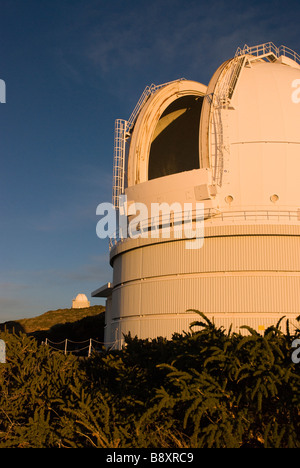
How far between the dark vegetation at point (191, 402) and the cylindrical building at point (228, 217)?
28.1 feet

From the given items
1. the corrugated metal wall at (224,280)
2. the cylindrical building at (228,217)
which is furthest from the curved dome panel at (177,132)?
the corrugated metal wall at (224,280)

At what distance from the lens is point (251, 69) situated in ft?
66.5

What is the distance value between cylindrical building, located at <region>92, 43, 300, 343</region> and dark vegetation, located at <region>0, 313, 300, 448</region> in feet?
28.1

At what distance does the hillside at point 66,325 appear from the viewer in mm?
39656

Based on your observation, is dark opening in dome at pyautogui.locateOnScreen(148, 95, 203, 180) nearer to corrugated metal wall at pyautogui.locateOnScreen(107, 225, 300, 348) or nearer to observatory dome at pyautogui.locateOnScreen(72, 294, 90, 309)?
corrugated metal wall at pyautogui.locateOnScreen(107, 225, 300, 348)

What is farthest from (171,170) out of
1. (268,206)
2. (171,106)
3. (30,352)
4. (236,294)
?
(30,352)

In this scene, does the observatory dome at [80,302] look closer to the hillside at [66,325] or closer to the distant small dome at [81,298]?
the distant small dome at [81,298]

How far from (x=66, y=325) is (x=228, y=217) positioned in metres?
29.4

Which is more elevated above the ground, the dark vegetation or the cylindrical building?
the cylindrical building

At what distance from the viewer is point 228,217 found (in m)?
17.2

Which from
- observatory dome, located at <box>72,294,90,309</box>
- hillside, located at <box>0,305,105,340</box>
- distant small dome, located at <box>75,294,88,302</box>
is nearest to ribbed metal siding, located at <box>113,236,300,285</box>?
hillside, located at <box>0,305,105,340</box>

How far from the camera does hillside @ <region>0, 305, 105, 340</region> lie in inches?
1561

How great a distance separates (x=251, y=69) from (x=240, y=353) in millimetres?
16863

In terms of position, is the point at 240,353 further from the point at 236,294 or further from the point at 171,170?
the point at 171,170
